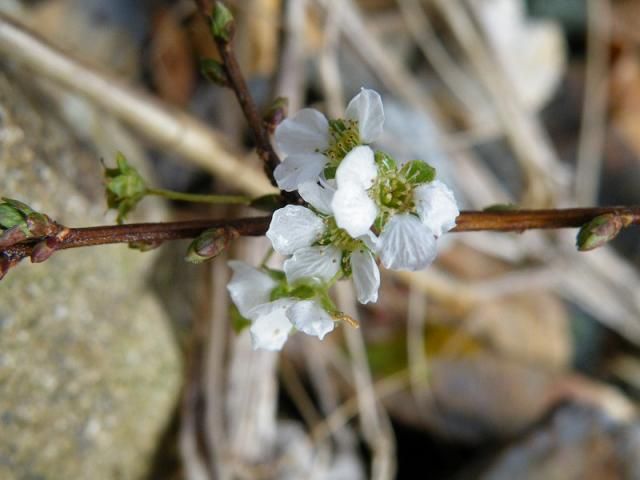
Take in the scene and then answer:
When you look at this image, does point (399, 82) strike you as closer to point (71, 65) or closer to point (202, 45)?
point (202, 45)

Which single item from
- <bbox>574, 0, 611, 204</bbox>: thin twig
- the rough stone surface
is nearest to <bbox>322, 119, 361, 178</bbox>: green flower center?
the rough stone surface

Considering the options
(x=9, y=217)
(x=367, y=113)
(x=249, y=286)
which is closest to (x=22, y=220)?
(x=9, y=217)

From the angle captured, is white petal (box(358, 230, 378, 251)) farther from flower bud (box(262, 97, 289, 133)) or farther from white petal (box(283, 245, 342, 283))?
flower bud (box(262, 97, 289, 133))

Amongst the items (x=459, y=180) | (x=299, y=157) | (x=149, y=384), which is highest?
(x=459, y=180)

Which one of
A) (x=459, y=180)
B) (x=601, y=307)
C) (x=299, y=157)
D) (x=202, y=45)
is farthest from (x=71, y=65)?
(x=601, y=307)

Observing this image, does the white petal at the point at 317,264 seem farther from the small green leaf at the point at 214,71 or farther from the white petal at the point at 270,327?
the small green leaf at the point at 214,71

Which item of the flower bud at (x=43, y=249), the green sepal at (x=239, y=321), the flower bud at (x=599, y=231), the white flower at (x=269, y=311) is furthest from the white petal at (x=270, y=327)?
the flower bud at (x=599, y=231)
